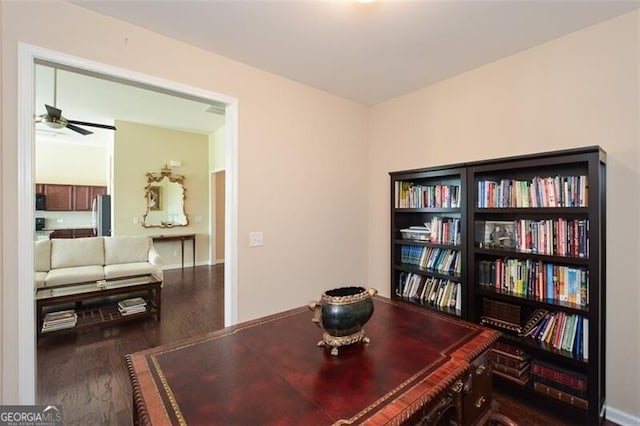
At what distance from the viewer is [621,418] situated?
5.73ft

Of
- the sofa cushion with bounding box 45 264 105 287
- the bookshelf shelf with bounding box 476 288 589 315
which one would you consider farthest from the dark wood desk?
Result: the sofa cushion with bounding box 45 264 105 287

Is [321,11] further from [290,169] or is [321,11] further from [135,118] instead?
[135,118]

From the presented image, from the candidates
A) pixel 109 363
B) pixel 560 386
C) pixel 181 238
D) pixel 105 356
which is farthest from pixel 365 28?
pixel 181 238

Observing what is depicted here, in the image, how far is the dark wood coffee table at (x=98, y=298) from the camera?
2.95m

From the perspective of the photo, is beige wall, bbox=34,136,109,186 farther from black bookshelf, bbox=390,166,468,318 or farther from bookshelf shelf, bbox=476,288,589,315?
bookshelf shelf, bbox=476,288,589,315

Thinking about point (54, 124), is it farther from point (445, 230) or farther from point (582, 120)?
point (582, 120)

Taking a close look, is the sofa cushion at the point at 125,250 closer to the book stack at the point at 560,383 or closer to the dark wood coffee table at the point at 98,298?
the dark wood coffee table at the point at 98,298

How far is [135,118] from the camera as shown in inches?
209

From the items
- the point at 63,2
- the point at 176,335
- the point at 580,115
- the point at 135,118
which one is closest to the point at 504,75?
the point at 580,115

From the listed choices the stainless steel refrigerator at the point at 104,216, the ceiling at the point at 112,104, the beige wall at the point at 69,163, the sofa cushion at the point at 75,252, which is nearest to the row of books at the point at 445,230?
the ceiling at the point at 112,104

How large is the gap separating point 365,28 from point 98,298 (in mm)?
4016

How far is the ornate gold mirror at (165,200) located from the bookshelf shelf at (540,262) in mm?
5481

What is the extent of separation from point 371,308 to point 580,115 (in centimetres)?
201

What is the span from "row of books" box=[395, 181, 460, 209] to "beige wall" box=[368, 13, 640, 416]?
0.30 meters
